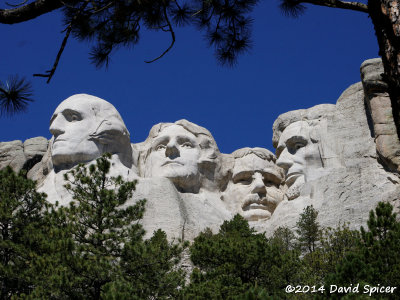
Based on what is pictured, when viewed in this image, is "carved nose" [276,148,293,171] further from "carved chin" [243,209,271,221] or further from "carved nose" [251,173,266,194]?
"carved chin" [243,209,271,221]

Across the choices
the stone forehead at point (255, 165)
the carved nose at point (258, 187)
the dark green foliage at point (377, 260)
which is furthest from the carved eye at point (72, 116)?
the dark green foliage at point (377, 260)

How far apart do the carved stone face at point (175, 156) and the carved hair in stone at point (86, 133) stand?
1.04 metres

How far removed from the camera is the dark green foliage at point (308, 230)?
22.9 m

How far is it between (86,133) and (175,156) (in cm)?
361

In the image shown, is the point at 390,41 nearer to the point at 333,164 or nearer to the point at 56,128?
the point at 333,164

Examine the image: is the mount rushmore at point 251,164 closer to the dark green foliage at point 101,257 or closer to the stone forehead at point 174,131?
the stone forehead at point 174,131

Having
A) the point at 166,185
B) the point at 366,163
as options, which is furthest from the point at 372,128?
the point at 166,185

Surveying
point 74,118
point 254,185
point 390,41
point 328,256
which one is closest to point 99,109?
point 74,118

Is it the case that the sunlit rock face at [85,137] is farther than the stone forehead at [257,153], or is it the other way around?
the stone forehead at [257,153]

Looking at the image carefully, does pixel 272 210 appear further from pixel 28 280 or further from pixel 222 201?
pixel 28 280

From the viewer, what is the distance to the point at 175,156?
96.0ft

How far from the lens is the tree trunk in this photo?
7.62 meters

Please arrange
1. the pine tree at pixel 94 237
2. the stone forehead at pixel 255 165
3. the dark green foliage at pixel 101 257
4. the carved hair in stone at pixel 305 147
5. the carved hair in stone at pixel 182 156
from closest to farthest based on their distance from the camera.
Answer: the dark green foliage at pixel 101 257
the pine tree at pixel 94 237
the carved hair in stone at pixel 305 147
the carved hair in stone at pixel 182 156
the stone forehead at pixel 255 165

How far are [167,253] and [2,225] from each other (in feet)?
14.2
